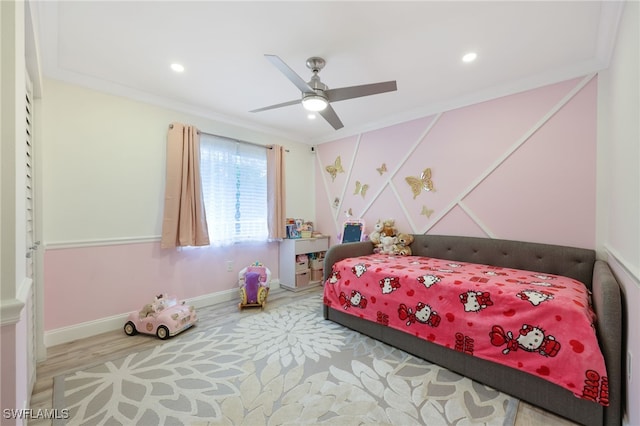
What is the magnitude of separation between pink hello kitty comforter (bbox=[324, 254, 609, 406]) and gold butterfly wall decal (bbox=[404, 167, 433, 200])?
1012 mm

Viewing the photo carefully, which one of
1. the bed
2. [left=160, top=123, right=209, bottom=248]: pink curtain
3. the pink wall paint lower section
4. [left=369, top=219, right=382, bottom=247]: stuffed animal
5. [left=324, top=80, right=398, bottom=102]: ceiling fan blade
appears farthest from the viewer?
[left=369, top=219, right=382, bottom=247]: stuffed animal

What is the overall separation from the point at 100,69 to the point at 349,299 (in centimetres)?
317

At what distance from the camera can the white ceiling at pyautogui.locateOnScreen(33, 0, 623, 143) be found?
1691 millimetres

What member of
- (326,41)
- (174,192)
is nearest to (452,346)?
(326,41)

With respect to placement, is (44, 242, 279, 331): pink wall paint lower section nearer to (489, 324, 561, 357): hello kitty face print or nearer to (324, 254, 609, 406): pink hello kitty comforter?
(324, 254, 609, 406): pink hello kitty comforter

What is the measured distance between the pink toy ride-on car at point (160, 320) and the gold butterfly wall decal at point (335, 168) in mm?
2861

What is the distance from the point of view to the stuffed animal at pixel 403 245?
332cm

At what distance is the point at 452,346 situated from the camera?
1.94m

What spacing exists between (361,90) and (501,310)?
1883 mm

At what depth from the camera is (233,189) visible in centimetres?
362

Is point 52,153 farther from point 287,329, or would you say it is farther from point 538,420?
point 538,420

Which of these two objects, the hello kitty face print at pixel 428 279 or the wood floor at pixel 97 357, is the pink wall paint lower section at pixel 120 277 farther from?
the hello kitty face print at pixel 428 279

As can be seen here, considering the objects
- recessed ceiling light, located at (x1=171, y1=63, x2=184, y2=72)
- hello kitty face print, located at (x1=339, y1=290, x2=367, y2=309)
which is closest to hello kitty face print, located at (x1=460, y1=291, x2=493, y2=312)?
hello kitty face print, located at (x1=339, y1=290, x2=367, y2=309)

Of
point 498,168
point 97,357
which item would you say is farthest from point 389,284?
point 97,357
